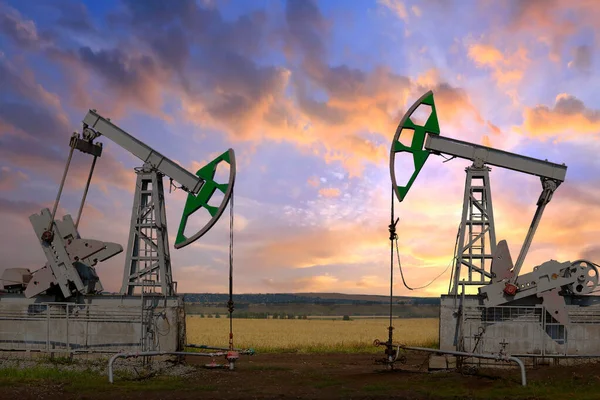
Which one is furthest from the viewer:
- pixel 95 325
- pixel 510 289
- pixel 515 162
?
pixel 515 162

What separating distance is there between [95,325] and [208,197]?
5.13 meters

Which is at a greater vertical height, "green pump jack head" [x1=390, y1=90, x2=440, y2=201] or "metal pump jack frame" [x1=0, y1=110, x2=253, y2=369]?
"green pump jack head" [x1=390, y1=90, x2=440, y2=201]

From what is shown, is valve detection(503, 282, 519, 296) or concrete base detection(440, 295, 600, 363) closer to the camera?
valve detection(503, 282, 519, 296)

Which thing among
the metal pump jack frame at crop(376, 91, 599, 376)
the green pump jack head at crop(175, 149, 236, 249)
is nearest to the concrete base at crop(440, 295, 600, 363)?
the metal pump jack frame at crop(376, 91, 599, 376)

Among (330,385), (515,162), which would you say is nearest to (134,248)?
(330,385)

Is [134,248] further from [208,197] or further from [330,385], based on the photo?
[330,385]

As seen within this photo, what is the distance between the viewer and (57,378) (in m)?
17.9

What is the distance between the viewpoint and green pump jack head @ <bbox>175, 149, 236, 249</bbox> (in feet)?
68.7

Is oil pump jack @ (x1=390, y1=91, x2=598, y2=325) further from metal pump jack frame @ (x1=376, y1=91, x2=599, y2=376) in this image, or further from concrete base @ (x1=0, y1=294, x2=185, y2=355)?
concrete base @ (x1=0, y1=294, x2=185, y2=355)

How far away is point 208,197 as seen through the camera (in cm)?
2153

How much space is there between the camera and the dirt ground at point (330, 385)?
1547 cm

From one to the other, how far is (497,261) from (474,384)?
533 centimetres

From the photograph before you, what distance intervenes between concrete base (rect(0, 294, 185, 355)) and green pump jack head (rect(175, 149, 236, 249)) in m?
1.98

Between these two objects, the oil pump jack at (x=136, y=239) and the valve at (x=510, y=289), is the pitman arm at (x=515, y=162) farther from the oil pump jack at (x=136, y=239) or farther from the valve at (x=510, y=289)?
the oil pump jack at (x=136, y=239)
